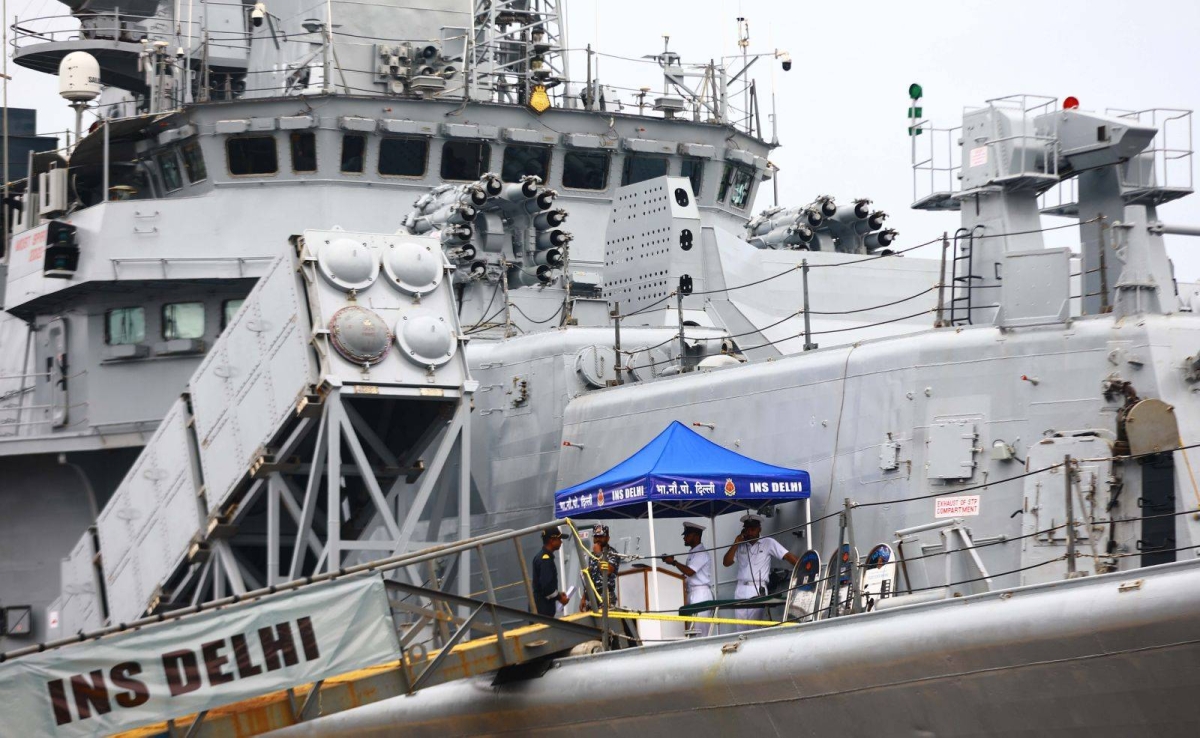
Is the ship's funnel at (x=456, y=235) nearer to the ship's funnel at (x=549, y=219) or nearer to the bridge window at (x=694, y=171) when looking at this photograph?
the ship's funnel at (x=549, y=219)

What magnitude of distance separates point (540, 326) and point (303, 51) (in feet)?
18.0

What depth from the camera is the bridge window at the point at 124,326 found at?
69.5 ft

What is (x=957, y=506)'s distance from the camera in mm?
11992

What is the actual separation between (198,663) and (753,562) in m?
3.95

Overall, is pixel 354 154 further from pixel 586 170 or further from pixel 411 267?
pixel 411 267

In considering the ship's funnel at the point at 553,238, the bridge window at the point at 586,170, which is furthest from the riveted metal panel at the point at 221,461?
the bridge window at the point at 586,170

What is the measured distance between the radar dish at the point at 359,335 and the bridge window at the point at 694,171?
7483 mm

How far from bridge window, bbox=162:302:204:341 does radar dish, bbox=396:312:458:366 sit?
20.9 ft

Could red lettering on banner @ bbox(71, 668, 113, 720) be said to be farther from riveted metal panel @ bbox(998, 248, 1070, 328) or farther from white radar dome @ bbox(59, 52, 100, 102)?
white radar dome @ bbox(59, 52, 100, 102)

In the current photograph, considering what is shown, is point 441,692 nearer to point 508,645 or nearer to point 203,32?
point 508,645

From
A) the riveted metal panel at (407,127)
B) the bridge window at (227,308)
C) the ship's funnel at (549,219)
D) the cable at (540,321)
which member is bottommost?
the cable at (540,321)

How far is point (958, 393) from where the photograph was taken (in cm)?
1233

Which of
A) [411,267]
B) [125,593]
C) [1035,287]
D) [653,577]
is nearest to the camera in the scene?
[1035,287]

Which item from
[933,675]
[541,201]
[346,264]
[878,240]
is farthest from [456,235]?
[933,675]
